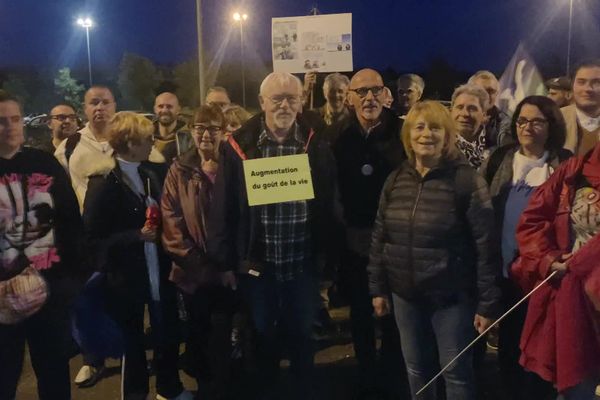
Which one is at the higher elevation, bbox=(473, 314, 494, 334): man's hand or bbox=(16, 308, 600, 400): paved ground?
bbox=(473, 314, 494, 334): man's hand

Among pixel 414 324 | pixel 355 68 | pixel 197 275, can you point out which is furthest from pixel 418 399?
pixel 355 68

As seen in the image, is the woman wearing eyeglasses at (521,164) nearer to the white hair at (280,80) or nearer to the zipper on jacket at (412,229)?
the zipper on jacket at (412,229)

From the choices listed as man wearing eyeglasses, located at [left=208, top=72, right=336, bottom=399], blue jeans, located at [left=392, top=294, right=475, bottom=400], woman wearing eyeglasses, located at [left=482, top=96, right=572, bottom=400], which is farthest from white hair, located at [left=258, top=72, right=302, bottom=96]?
blue jeans, located at [left=392, top=294, right=475, bottom=400]

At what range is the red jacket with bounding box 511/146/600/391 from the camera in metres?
2.71

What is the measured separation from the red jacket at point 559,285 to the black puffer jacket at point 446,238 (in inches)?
7.9

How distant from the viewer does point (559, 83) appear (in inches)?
137

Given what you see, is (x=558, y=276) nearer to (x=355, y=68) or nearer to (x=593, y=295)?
(x=593, y=295)

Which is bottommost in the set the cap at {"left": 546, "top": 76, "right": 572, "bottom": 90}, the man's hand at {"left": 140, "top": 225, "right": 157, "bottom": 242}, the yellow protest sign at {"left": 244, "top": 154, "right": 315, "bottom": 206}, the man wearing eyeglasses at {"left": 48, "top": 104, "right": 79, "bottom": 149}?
the man's hand at {"left": 140, "top": 225, "right": 157, "bottom": 242}

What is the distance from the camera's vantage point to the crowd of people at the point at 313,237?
9.29 ft

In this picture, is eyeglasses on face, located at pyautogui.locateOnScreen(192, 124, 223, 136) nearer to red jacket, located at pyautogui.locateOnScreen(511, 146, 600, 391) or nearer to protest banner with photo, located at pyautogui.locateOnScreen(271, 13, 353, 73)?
protest banner with photo, located at pyautogui.locateOnScreen(271, 13, 353, 73)

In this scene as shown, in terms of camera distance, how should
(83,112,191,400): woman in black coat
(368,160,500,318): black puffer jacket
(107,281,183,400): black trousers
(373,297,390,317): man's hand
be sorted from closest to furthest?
1. (368,160,500,318): black puffer jacket
2. (373,297,390,317): man's hand
3. (83,112,191,400): woman in black coat
4. (107,281,183,400): black trousers

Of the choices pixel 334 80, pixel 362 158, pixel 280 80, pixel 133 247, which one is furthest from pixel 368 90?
pixel 133 247

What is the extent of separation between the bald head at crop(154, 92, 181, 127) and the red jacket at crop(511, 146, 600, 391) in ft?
7.01

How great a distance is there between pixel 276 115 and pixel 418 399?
68.6 inches
